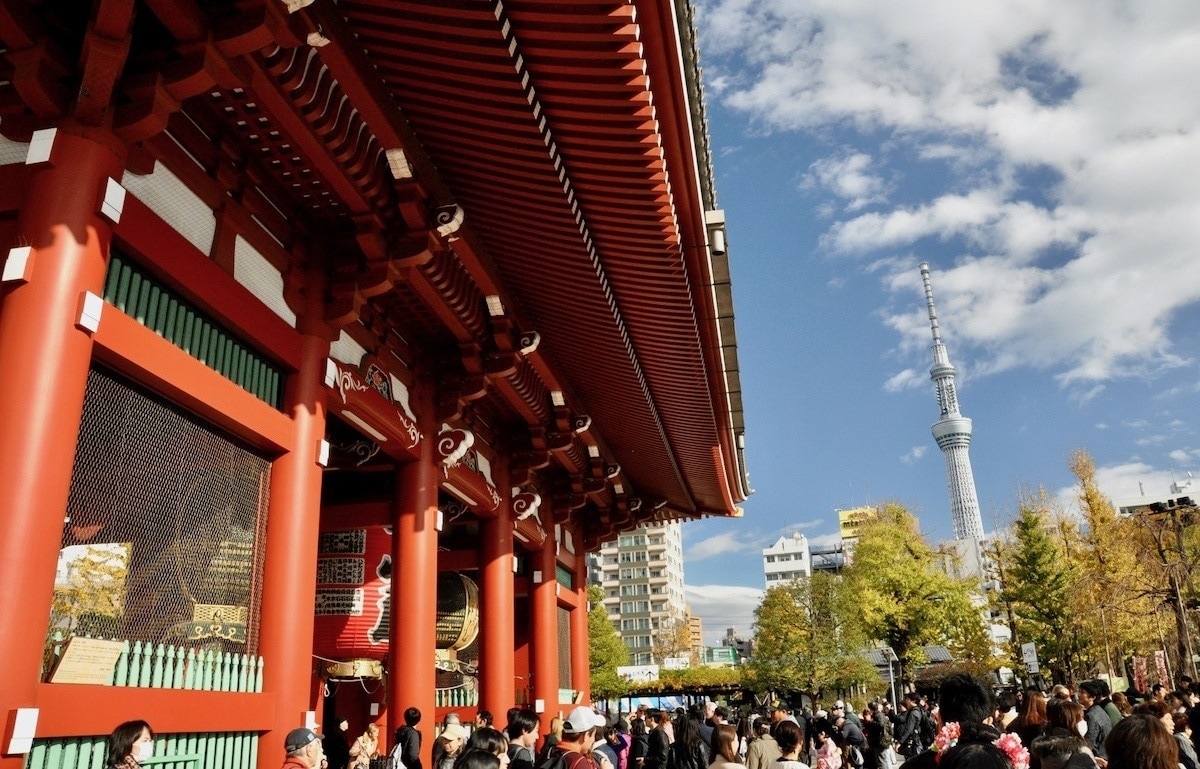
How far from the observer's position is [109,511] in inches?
218

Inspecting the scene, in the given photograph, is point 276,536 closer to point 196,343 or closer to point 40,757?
point 196,343

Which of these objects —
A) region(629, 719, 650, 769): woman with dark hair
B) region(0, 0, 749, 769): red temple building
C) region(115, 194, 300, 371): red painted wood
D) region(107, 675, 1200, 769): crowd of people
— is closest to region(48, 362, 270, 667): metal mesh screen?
region(0, 0, 749, 769): red temple building

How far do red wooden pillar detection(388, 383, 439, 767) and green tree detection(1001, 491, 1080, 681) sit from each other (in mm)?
30124

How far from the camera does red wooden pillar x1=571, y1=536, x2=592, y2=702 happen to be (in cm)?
1808

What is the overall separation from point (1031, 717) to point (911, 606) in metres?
33.2

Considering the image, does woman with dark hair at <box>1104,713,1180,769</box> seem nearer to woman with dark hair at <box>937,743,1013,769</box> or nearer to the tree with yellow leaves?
woman with dark hair at <box>937,743,1013,769</box>

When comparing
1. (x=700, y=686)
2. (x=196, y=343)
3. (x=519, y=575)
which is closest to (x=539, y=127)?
(x=196, y=343)

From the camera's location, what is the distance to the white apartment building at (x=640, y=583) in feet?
331

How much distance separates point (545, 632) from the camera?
14.9 m

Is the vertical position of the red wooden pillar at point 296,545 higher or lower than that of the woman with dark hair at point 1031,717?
higher

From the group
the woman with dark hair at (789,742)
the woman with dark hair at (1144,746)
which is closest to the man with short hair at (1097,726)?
the woman with dark hair at (789,742)

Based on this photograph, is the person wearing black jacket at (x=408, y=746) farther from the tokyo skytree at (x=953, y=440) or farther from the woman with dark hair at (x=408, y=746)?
the tokyo skytree at (x=953, y=440)

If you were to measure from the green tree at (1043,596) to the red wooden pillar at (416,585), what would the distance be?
3012 centimetres

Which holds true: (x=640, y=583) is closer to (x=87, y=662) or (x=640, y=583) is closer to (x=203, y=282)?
(x=203, y=282)
